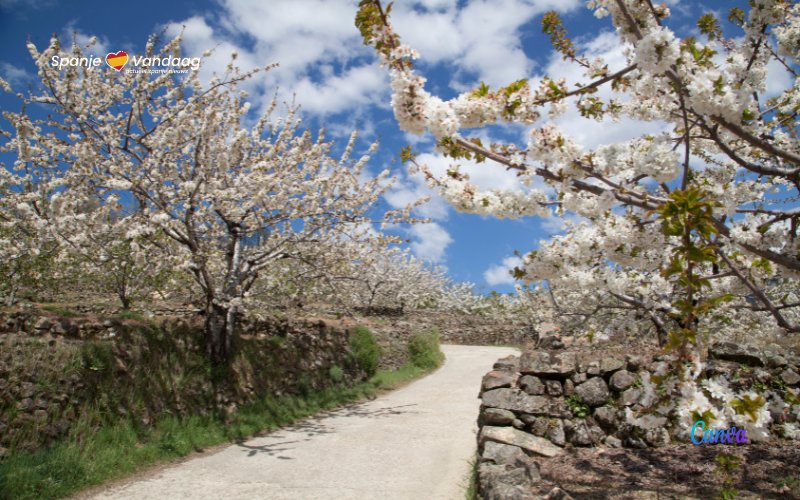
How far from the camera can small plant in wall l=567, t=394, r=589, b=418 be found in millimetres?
6719

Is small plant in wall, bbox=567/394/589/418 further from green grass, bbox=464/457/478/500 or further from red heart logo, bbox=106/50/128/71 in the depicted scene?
red heart logo, bbox=106/50/128/71

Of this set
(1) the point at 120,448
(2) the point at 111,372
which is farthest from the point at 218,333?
(1) the point at 120,448

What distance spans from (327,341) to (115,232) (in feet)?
21.3

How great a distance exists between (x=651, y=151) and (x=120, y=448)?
7087 millimetres

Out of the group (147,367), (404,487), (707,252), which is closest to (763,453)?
A: (404,487)

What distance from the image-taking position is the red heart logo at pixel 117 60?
317 inches

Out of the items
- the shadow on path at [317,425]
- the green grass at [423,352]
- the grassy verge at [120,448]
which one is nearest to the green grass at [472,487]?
the shadow on path at [317,425]

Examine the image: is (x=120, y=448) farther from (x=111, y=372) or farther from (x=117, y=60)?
(x=117, y=60)

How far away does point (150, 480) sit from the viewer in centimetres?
619

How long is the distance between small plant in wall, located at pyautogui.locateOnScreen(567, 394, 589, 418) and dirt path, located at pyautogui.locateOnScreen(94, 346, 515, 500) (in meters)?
1.61

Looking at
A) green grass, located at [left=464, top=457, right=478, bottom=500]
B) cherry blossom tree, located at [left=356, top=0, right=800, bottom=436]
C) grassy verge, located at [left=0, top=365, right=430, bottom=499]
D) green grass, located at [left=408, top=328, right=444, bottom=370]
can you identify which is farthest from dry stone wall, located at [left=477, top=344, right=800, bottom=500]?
green grass, located at [left=408, top=328, right=444, bottom=370]

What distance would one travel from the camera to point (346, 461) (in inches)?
281

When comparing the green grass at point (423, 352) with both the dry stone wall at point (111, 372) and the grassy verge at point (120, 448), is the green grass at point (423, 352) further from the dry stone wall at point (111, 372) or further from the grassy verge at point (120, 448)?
the grassy verge at point (120, 448)

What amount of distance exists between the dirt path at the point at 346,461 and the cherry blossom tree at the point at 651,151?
11.2 ft
